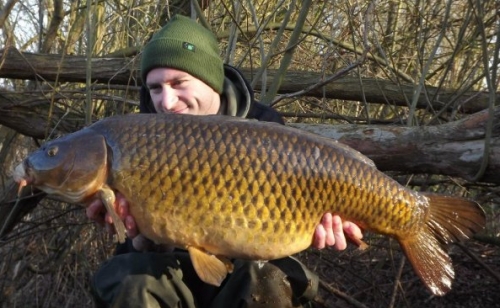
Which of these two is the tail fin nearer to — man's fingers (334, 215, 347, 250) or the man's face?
man's fingers (334, 215, 347, 250)

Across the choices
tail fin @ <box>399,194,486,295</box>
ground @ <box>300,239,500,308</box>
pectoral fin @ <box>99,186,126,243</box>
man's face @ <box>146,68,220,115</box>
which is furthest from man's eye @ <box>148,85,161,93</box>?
ground @ <box>300,239,500,308</box>

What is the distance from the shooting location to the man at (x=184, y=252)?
Result: 2.18 metres

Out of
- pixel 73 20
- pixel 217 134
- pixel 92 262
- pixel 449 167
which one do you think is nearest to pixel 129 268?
pixel 217 134

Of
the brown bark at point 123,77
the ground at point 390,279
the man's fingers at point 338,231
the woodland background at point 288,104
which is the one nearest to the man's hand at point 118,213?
the man's fingers at point 338,231

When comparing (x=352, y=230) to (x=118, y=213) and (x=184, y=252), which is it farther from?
(x=118, y=213)

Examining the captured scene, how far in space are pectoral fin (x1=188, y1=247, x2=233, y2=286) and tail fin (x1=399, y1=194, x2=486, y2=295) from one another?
0.54m

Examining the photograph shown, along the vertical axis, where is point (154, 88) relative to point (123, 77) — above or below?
above

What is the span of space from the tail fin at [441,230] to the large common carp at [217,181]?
127 millimetres

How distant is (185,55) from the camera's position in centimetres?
254

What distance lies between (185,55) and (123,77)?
1.44 m

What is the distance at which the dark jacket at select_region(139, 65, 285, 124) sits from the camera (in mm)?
2615

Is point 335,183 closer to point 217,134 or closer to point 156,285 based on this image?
point 217,134

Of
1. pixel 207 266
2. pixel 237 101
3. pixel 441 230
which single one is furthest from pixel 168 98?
pixel 441 230

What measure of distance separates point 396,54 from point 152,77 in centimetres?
241
